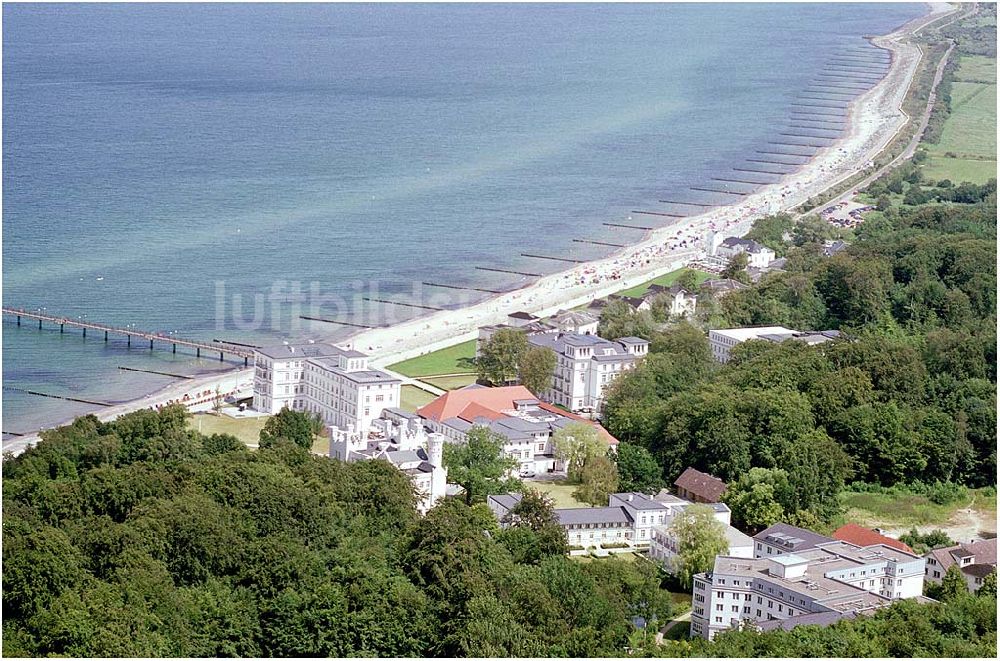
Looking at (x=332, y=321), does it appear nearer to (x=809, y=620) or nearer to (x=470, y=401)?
(x=470, y=401)

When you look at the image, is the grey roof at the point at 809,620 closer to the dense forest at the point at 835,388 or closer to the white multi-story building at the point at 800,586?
the white multi-story building at the point at 800,586

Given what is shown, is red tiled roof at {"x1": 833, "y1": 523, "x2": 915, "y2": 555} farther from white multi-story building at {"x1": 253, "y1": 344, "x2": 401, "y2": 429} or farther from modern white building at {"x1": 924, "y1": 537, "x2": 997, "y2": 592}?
white multi-story building at {"x1": 253, "y1": 344, "x2": 401, "y2": 429}

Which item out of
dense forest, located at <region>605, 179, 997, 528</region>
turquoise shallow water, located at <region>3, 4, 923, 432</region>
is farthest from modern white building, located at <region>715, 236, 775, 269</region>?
turquoise shallow water, located at <region>3, 4, 923, 432</region>

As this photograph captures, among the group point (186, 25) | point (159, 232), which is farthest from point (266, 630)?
point (186, 25)

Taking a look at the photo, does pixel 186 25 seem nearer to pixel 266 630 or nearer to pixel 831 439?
pixel 831 439

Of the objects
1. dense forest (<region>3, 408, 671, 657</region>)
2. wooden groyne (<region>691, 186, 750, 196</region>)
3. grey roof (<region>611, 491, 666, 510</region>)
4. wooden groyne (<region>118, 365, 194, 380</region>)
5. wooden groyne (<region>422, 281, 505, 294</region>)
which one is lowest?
wooden groyne (<region>118, 365, 194, 380</region>)

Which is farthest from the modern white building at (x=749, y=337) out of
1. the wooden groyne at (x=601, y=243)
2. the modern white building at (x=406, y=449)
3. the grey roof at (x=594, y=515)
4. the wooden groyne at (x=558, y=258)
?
the wooden groyne at (x=601, y=243)
